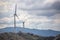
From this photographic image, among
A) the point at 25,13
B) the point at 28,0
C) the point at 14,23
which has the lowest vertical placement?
the point at 14,23

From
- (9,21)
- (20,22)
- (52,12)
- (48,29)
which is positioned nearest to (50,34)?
(48,29)

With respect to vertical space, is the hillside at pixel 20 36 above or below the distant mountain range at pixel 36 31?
below

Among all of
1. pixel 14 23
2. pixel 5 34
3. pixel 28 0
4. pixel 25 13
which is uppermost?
pixel 28 0

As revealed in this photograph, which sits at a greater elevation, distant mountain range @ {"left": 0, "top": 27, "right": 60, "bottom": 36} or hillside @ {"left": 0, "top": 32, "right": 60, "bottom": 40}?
distant mountain range @ {"left": 0, "top": 27, "right": 60, "bottom": 36}

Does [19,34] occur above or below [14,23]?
below

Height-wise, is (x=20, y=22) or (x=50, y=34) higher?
(x=20, y=22)

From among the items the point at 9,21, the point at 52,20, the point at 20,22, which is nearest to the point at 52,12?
the point at 52,20

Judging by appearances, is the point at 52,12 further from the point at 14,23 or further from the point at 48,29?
the point at 14,23

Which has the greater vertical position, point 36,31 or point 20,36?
point 36,31

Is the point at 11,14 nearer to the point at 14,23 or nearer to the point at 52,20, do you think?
the point at 14,23
